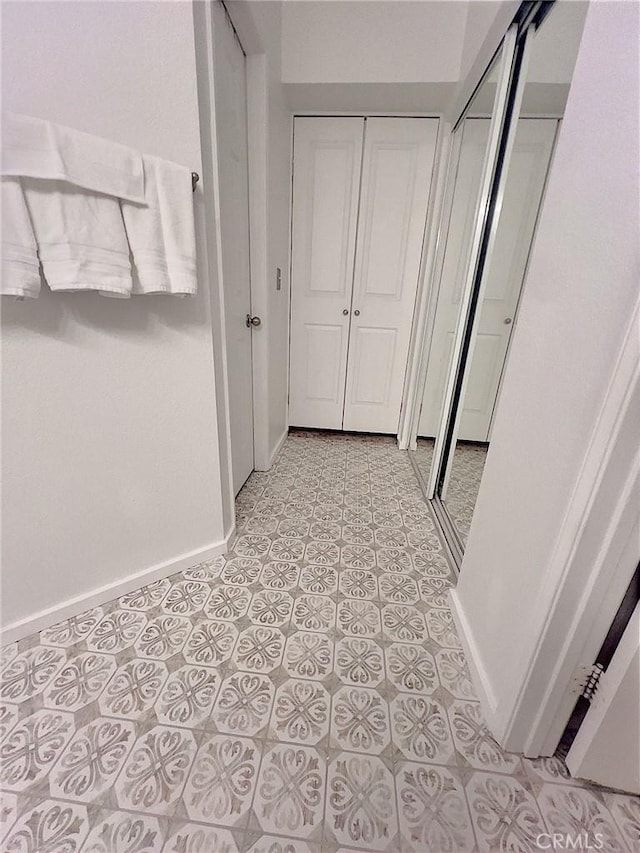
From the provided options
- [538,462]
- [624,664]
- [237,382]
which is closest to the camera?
[624,664]

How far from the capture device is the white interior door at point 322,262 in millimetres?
2180

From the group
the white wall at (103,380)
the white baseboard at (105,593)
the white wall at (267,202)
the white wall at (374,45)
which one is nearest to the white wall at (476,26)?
the white wall at (374,45)

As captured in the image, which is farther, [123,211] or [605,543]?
[123,211]

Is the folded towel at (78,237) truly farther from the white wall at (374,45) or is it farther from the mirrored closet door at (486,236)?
the white wall at (374,45)

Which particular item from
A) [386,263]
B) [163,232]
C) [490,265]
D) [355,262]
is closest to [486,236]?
[490,265]

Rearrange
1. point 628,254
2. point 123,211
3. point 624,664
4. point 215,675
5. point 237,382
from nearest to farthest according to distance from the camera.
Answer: point 628,254 < point 624,664 < point 123,211 < point 215,675 < point 237,382

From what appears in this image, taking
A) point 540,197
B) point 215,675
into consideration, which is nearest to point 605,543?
point 215,675

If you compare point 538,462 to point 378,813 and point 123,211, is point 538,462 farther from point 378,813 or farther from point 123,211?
point 123,211

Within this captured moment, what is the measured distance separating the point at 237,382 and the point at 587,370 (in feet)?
4.62

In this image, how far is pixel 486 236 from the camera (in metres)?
1.59

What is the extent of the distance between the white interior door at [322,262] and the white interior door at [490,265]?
637mm

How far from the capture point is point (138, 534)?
4.23 feet

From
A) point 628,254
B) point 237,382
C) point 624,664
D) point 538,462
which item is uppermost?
point 628,254

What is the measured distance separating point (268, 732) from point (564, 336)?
1207 millimetres
